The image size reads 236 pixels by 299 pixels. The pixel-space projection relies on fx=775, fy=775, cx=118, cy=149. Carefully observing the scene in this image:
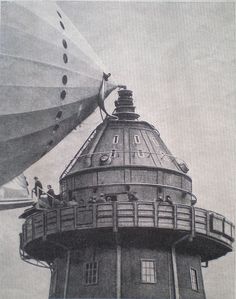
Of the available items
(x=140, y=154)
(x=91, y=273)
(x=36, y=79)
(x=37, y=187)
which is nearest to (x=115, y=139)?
(x=140, y=154)

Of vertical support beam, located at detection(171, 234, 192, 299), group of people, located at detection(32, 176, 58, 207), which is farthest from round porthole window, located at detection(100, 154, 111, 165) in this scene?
vertical support beam, located at detection(171, 234, 192, 299)

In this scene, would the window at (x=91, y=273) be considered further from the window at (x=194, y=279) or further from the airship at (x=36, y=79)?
the airship at (x=36, y=79)

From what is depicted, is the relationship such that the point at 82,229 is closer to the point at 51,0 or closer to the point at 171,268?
the point at 171,268

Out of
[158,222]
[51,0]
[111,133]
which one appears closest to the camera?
[51,0]

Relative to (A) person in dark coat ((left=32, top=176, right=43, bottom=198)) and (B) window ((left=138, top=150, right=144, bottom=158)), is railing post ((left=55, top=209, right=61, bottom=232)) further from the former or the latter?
(B) window ((left=138, top=150, right=144, bottom=158))

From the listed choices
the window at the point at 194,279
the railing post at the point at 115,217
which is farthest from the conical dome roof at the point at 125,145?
the window at the point at 194,279

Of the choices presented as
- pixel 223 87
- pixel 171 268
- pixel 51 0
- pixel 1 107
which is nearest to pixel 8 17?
pixel 1 107
